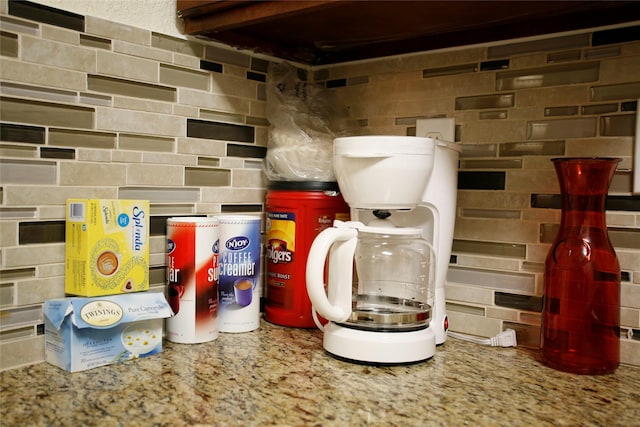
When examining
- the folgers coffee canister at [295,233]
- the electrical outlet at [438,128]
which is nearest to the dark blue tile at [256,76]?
the folgers coffee canister at [295,233]

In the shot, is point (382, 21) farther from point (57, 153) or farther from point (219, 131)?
point (57, 153)

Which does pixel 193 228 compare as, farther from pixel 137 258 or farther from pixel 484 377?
pixel 484 377

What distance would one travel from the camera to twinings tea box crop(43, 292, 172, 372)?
3.00 feet

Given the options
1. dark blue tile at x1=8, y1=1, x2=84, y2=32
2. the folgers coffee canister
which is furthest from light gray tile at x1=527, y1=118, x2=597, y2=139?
dark blue tile at x1=8, y1=1, x2=84, y2=32

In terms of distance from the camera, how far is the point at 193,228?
107 cm

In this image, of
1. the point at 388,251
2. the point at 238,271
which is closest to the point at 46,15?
the point at 238,271

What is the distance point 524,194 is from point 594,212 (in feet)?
0.56

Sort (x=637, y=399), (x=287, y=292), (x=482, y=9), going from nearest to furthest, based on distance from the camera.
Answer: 1. (x=637, y=399)
2. (x=482, y=9)
3. (x=287, y=292)

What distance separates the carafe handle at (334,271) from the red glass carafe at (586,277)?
1.16 ft

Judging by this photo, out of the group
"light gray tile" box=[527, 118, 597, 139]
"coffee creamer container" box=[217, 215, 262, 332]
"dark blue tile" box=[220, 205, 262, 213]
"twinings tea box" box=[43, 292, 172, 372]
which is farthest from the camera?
"dark blue tile" box=[220, 205, 262, 213]

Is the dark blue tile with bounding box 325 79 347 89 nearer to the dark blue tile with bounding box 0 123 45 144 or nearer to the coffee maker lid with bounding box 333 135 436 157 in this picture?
the coffee maker lid with bounding box 333 135 436 157

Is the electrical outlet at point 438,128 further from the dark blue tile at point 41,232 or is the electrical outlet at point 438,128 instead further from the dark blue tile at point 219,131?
the dark blue tile at point 41,232

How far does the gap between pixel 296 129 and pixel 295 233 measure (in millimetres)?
230

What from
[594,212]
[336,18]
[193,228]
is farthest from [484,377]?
[336,18]
